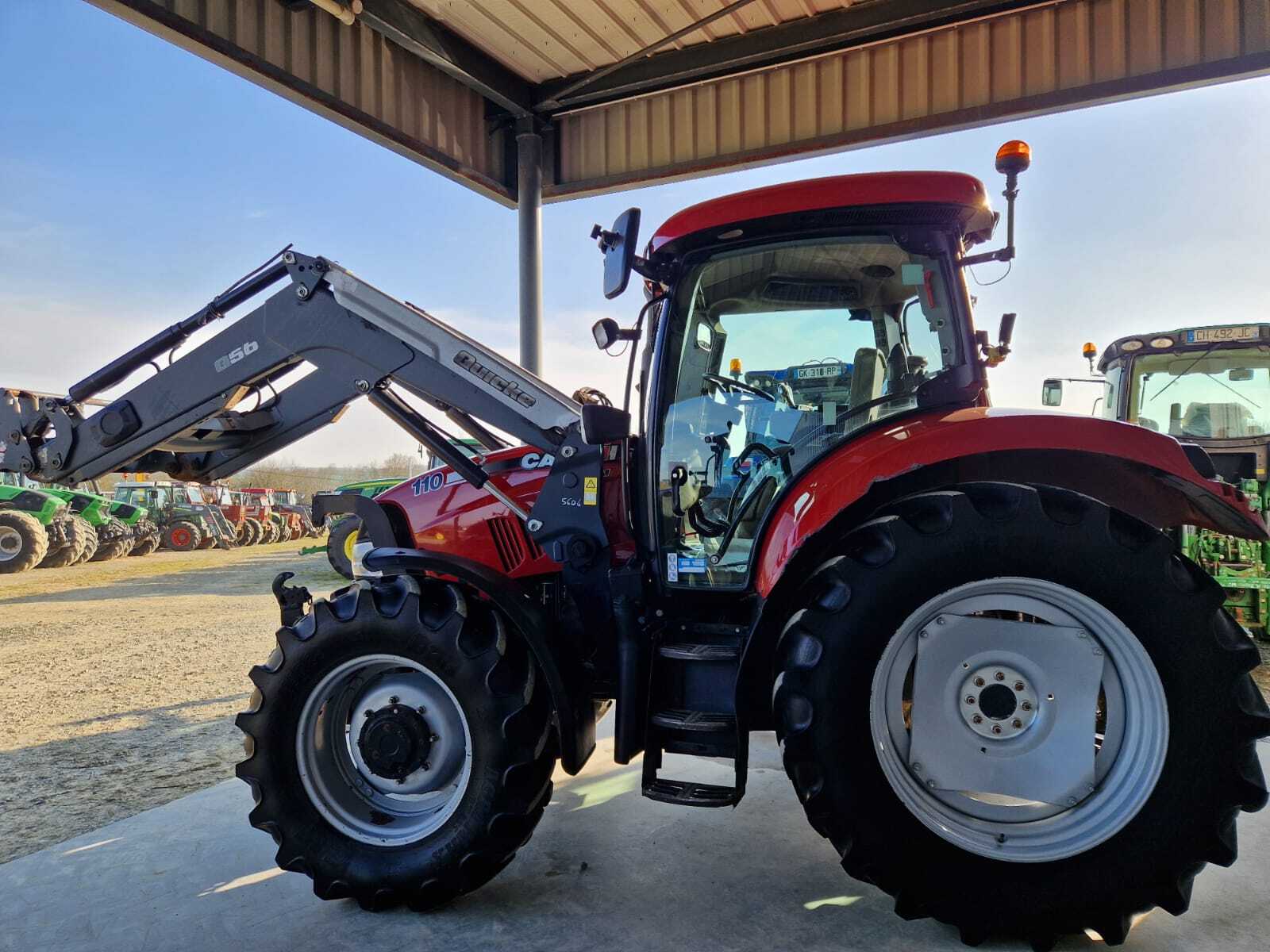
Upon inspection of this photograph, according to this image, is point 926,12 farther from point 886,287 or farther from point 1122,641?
point 1122,641

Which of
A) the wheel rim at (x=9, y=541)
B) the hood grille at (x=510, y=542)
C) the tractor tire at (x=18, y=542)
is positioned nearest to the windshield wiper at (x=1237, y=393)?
the hood grille at (x=510, y=542)

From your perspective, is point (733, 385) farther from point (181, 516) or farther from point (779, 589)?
point (181, 516)

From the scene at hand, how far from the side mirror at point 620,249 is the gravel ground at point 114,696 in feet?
10.3

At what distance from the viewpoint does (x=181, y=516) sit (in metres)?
21.7

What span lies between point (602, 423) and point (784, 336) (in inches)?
27.7

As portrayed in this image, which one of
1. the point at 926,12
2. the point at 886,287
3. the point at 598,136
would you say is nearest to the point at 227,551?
the point at 598,136

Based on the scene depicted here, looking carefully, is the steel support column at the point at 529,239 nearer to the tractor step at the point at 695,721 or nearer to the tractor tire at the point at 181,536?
the tractor step at the point at 695,721

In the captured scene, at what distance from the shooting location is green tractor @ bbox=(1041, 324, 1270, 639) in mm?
7082

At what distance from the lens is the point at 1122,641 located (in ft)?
7.32

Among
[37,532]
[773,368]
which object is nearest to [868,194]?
[773,368]

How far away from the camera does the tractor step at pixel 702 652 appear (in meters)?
2.72

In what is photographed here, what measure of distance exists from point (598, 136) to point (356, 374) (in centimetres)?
560

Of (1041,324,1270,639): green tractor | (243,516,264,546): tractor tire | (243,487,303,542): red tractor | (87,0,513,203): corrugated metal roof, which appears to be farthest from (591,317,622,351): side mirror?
(243,487,303,542): red tractor

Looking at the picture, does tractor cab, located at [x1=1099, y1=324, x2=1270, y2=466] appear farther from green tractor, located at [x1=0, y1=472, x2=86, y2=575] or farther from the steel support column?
green tractor, located at [x1=0, y1=472, x2=86, y2=575]
